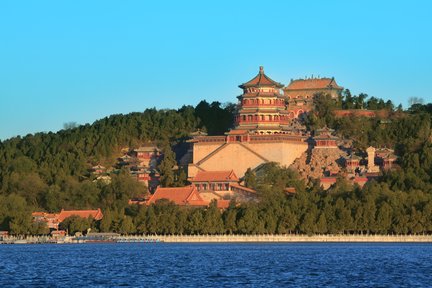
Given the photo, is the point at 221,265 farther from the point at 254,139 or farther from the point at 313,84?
the point at 313,84

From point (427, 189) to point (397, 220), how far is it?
892cm

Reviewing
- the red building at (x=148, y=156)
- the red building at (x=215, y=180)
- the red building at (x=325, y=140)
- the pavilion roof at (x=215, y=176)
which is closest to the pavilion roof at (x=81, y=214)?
the red building at (x=215, y=180)

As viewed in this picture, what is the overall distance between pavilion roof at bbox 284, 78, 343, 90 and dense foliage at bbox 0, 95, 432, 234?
2.74 meters

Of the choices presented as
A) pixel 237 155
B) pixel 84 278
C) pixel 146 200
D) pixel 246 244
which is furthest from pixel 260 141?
pixel 84 278

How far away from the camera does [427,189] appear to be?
335 feet

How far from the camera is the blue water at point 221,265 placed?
185ft

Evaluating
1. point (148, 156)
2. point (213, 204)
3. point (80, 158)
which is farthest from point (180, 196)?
point (80, 158)

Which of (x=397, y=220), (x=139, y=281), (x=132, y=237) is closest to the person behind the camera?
(x=139, y=281)

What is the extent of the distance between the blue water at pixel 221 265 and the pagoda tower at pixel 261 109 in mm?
25046

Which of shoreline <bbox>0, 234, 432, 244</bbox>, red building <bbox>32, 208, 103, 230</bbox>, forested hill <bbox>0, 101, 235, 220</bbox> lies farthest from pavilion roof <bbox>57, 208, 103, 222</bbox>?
forested hill <bbox>0, 101, 235, 220</bbox>

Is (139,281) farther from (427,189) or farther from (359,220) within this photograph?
(427,189)

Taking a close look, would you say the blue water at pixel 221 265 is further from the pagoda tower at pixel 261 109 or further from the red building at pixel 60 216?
the pagoda tower at pixel 261 109

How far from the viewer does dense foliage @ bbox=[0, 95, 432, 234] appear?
3765 inches

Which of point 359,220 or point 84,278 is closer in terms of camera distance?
point 84,278
